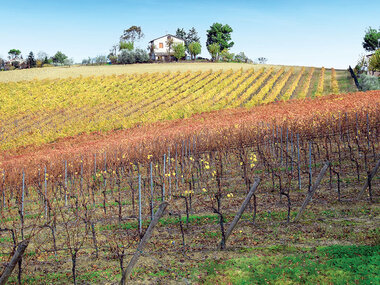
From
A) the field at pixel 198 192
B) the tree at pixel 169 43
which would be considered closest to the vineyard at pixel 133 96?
the field at pixel 198 192

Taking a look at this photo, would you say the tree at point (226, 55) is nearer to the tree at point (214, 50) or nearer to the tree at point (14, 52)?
the tree at point (214, 50)

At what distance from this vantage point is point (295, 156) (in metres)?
22.2

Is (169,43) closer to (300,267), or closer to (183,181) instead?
(183,181)

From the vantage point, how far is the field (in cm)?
1066

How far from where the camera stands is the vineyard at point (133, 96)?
43091 millimetres

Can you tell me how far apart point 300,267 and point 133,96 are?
4561 centimetres

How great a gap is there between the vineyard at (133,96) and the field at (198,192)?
351 mm

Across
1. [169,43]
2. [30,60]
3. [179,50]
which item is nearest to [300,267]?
[179,50]

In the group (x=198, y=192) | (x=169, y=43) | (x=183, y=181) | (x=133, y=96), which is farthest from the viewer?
(x=169, y=43)

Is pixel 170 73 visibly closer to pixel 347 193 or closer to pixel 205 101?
pixel 205 101

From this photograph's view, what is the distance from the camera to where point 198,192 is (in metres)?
18.9

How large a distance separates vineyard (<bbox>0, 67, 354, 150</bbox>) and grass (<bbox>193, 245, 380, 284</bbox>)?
31.5 m

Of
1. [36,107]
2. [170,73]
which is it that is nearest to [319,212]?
[36,107]

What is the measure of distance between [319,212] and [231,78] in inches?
1850
